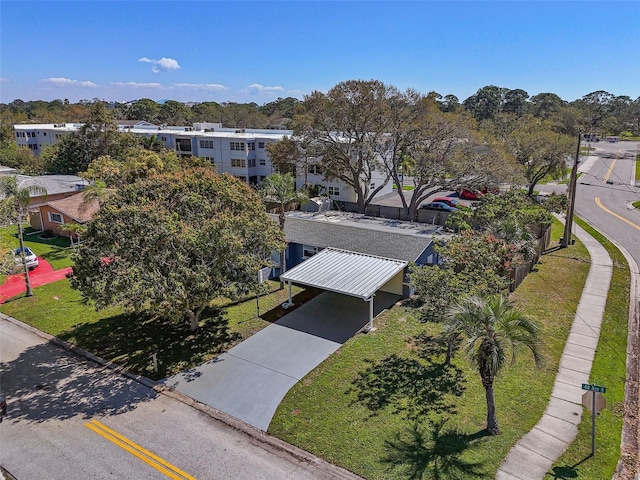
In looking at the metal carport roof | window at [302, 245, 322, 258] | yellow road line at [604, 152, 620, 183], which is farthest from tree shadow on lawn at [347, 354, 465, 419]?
yellow road line at [604, 152, 620, 183]

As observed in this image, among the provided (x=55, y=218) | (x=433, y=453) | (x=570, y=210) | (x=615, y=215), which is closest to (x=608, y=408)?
(x=433, y=453)

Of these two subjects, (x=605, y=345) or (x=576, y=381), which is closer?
(x=576, y=381)

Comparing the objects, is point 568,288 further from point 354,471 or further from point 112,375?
point 112,375

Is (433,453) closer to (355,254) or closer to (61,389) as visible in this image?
(61,389)

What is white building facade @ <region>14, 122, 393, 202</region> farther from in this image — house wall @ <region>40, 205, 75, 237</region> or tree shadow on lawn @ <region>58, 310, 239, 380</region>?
tree shadow on lawn @ <region>58, 310, 239, 380</region>

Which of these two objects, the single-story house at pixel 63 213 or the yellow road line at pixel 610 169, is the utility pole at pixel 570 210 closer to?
the single-story house at pixel 63 213

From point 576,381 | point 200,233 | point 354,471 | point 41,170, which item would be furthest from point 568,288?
point 41,170
